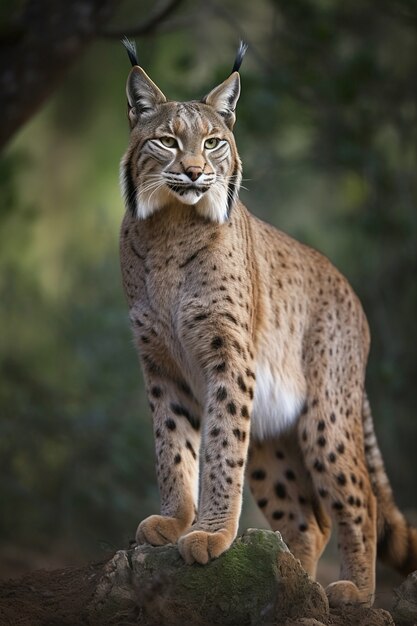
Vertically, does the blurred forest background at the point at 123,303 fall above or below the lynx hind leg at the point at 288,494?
above

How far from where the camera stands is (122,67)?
17516 mm

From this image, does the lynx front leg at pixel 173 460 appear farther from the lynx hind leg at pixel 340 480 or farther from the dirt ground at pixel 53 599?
the lynx hind leg at pixel 340 480

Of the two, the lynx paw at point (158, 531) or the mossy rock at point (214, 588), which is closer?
the mossy rock at point (214, 588)

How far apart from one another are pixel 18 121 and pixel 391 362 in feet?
16.3

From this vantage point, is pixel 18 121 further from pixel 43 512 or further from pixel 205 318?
pixel 43 512

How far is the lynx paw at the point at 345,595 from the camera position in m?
6.75

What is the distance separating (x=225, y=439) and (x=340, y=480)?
126 centimetres

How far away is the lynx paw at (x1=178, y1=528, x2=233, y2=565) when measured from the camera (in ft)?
18.5

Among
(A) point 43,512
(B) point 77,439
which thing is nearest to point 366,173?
(B) point 77,439

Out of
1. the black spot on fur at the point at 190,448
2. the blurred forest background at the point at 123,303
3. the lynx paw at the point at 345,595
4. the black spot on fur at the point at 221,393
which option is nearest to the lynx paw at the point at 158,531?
the black spot on fur at the point at 190,448

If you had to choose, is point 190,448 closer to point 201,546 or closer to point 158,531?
point 158,531

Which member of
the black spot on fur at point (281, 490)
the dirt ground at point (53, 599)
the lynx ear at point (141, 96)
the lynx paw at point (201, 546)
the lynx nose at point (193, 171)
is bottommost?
the dirt ground at point (53, 599)

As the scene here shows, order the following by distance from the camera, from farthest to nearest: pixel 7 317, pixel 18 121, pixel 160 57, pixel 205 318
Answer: pixel 160 57
pixel 7 317
pixel 18 121
pixel 205 318

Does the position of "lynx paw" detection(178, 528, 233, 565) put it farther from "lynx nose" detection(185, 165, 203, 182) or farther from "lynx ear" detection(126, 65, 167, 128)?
"lynx ear" detection(126, 65, 167, 128)
